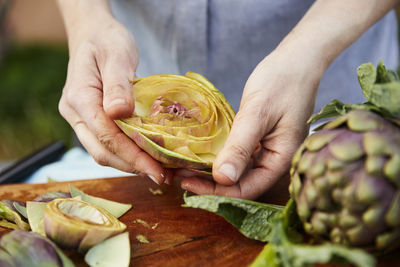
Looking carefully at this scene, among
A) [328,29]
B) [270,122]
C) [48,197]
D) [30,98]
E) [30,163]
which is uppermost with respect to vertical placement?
[328,29]

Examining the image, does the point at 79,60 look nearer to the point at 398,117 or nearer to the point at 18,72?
the point at 398,117

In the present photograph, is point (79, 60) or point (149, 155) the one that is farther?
point (79, 60)

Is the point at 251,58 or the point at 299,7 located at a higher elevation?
the point at 299,7

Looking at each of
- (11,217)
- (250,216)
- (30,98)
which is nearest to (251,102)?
(250,216)

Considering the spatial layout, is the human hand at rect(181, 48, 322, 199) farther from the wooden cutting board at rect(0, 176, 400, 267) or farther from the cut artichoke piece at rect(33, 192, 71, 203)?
the cut artichoke piece at rect(33, 192, 71, 203)

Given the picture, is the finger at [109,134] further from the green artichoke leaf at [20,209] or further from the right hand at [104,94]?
the green artichoke leaf at [20,209]

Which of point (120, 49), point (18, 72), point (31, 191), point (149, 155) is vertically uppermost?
point (120, 49)

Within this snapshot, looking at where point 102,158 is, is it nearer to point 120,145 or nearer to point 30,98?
point 120,145

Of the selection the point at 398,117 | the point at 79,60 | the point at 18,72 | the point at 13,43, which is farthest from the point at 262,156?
the point at 13,43
